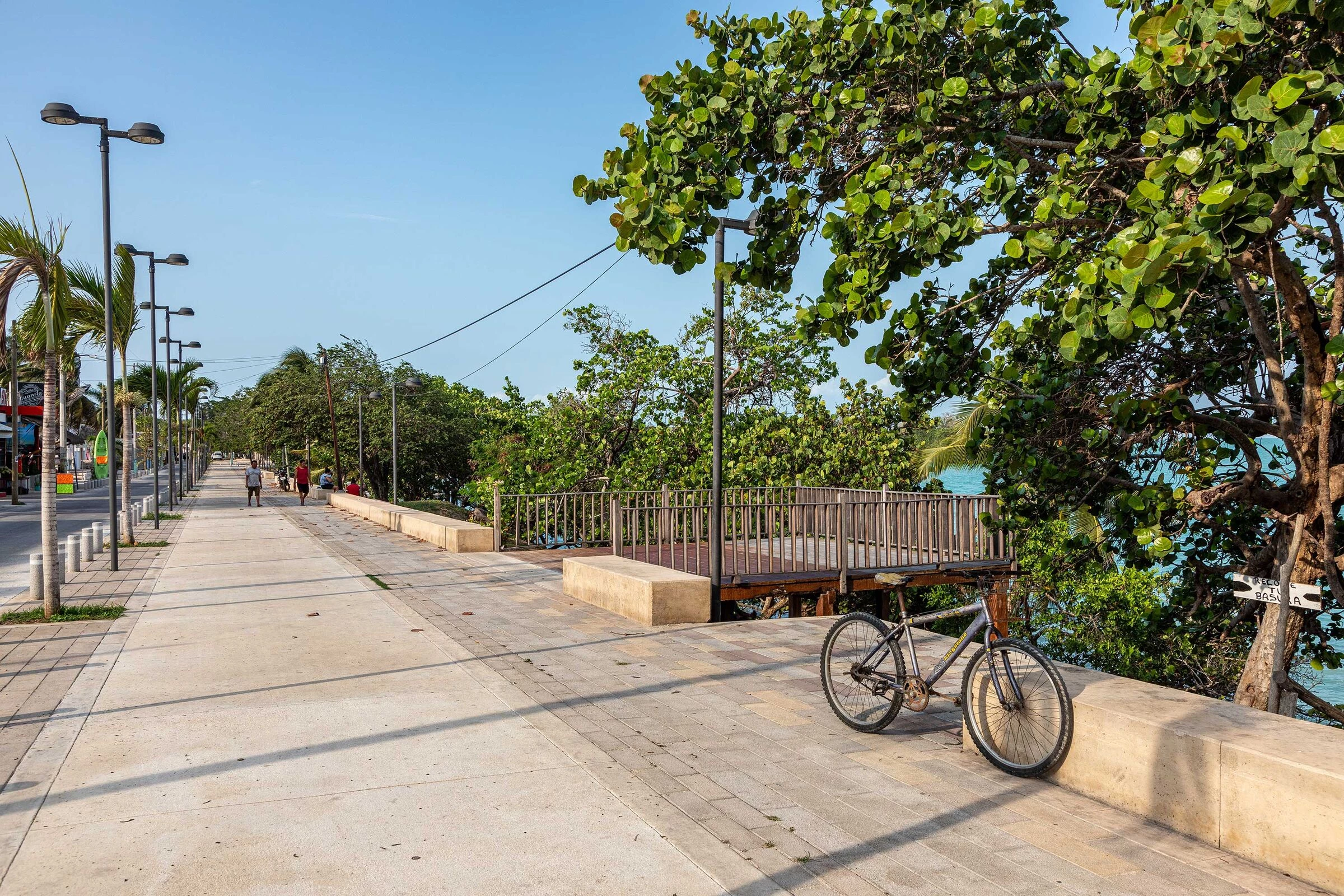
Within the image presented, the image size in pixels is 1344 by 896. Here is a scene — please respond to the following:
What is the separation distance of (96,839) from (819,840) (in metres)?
3.24

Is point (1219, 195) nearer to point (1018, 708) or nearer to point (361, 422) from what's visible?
point (1018, 708)

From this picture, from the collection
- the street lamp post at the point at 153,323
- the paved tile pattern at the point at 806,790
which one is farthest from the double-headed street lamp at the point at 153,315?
the paved tile pattern at the point at 806,790

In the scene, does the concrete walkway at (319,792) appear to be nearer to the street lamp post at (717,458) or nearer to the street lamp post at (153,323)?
the street lamp post at (717,458)

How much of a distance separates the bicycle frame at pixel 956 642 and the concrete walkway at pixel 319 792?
1.99 m

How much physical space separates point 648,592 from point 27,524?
25.0m

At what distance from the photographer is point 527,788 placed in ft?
16.4

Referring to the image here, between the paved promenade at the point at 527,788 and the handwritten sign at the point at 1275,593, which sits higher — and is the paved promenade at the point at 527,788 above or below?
below

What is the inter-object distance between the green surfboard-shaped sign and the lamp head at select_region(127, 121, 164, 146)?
5.04 meters

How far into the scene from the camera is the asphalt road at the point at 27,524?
1516cm

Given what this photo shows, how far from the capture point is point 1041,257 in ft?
21.2

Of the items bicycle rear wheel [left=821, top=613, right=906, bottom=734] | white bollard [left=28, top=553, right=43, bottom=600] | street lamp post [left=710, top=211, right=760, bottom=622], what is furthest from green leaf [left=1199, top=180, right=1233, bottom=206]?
white bollard [left=28, top=553, right=43, bottom=600]

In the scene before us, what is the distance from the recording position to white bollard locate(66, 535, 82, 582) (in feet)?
47.6

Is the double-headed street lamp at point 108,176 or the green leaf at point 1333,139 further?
the double-headed street lamp at point 108,176

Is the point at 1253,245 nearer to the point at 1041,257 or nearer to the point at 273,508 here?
the point at 1041,257
